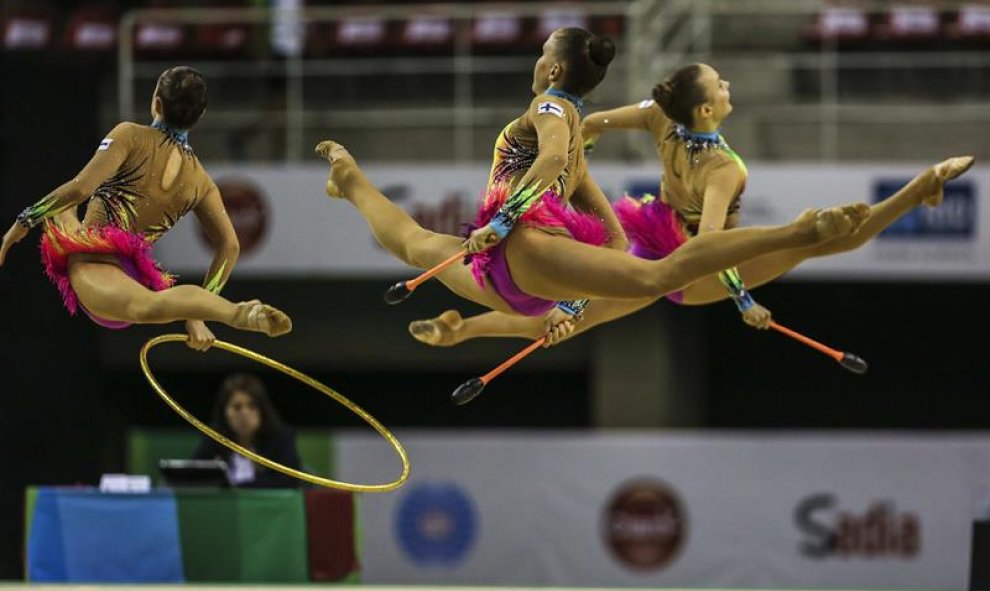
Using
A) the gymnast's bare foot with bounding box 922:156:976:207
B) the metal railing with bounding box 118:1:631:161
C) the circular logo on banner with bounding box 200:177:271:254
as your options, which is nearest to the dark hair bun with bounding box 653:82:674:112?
the gymnast's bare foot with bounding box 922:156:976:207

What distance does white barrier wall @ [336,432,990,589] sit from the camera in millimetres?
10688

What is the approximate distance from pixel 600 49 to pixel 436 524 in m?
5.98

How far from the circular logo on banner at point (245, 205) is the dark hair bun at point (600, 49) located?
5668 millimetres

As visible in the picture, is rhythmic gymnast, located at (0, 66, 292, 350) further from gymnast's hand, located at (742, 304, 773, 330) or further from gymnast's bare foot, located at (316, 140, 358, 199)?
gymnast's hand, located at (742, 304, 773, 330)

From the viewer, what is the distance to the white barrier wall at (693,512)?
1069cm

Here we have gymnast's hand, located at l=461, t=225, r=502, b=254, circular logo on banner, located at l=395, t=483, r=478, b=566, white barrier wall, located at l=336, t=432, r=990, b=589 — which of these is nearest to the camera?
gymnast's hand, located at l=461, t=225, r=502, b=254

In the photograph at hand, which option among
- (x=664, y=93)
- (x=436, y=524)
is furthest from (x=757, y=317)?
Result: (x=436, y=524)

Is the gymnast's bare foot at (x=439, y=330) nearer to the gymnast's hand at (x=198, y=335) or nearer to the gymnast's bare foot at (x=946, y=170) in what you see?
the gymnast's hand at (x=198, y=335)

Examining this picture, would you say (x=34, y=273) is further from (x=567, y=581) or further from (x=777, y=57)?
(x=777, y=57)

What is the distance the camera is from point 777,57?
37.4 feet

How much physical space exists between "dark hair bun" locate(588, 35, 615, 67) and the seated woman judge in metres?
2.93

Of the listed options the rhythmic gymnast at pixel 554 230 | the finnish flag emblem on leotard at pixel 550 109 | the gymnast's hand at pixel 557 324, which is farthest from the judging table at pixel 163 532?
the finnish flag emblem on leotard at pixel 550 109

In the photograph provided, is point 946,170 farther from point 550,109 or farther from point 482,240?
point 482,240

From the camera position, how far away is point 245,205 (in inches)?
434
